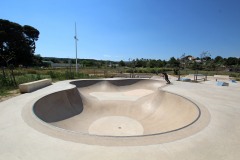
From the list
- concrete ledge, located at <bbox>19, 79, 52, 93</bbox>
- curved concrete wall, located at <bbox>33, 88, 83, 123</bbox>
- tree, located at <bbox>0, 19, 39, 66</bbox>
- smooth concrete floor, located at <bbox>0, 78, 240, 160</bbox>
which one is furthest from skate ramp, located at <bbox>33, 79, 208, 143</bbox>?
tree, located at <bbox>0, 19, 39, 66</bbox>

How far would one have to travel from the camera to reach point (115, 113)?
11.4 m

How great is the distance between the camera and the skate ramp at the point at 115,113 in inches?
311

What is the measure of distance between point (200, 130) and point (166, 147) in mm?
1755

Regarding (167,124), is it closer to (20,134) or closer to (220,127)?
(220,127)

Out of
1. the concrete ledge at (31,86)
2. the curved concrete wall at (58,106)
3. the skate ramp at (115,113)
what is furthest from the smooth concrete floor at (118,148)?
the concrete ledge at (31,86)

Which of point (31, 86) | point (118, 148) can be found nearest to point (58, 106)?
point (31, 86)

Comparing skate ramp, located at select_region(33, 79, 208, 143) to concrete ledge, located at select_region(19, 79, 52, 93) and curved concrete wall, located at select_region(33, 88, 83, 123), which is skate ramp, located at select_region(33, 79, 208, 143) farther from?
concrete ledge, located at select_region(19, 79, 52, 93)

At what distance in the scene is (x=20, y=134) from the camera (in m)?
4.78

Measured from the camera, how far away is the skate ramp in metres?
7.89

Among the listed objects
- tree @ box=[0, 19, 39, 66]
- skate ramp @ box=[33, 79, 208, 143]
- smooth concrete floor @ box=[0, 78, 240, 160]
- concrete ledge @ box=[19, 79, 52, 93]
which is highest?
tree @ box=[0, 19, 39, 66]

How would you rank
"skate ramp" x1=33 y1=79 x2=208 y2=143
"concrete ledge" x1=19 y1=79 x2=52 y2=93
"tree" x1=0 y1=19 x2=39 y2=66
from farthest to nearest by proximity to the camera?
"tree" x1=0 y1=19 x2=39 y2=66, "concrete ledge" x1=19 y1=79 x2=52 y2=93, "skate ramp" x1=33 y1=79 x2=208 y2=143

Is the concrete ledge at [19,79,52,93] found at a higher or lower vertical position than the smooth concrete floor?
higher

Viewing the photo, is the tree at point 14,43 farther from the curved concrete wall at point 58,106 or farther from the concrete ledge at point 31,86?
the curved concrete wall at point 58,106

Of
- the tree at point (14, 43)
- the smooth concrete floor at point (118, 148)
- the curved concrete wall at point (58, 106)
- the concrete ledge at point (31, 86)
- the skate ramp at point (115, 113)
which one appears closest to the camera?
the smooth concrete floor at point (118, 148)
